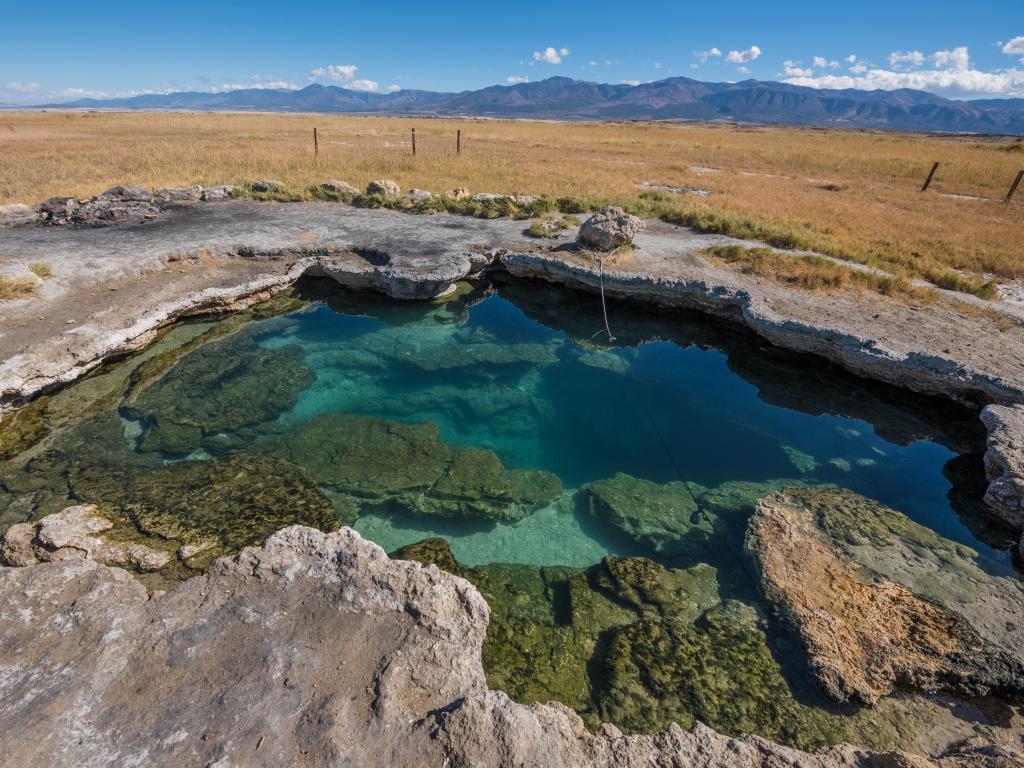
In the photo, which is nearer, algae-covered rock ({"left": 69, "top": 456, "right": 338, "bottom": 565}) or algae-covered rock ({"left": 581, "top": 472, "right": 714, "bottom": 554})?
algae-covered rock ({"left": 69, "top": 456, "right": 338, "bottom": 565})

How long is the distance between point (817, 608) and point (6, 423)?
1152 cm

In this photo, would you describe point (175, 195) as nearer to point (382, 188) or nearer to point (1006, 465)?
point (382, 188)

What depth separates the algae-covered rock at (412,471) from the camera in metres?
7.27

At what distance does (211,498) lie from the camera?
21.9 ft

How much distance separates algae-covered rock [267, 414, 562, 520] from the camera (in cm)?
727

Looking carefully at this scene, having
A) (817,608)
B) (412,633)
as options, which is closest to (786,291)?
(817,608)

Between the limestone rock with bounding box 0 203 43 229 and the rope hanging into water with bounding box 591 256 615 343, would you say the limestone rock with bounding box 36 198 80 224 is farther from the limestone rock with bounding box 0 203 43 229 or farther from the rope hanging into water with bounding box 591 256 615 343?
the rope hanging into water with bounding box 591 256 615 343

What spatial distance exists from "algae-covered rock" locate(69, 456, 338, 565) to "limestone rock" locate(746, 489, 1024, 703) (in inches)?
221

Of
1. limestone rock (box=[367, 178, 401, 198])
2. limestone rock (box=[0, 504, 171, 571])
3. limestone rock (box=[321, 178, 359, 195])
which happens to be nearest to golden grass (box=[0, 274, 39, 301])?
limestone rock (box=[0, 504, 171, 571])

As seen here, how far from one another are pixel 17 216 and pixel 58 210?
3.43ft

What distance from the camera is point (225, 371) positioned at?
9648 mm

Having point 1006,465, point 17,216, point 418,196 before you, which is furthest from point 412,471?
point 17,216

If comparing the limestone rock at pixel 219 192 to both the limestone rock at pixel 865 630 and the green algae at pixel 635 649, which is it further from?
the limestone rock at pixel 865 630

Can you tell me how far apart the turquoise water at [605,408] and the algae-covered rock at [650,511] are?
281 millimetres
